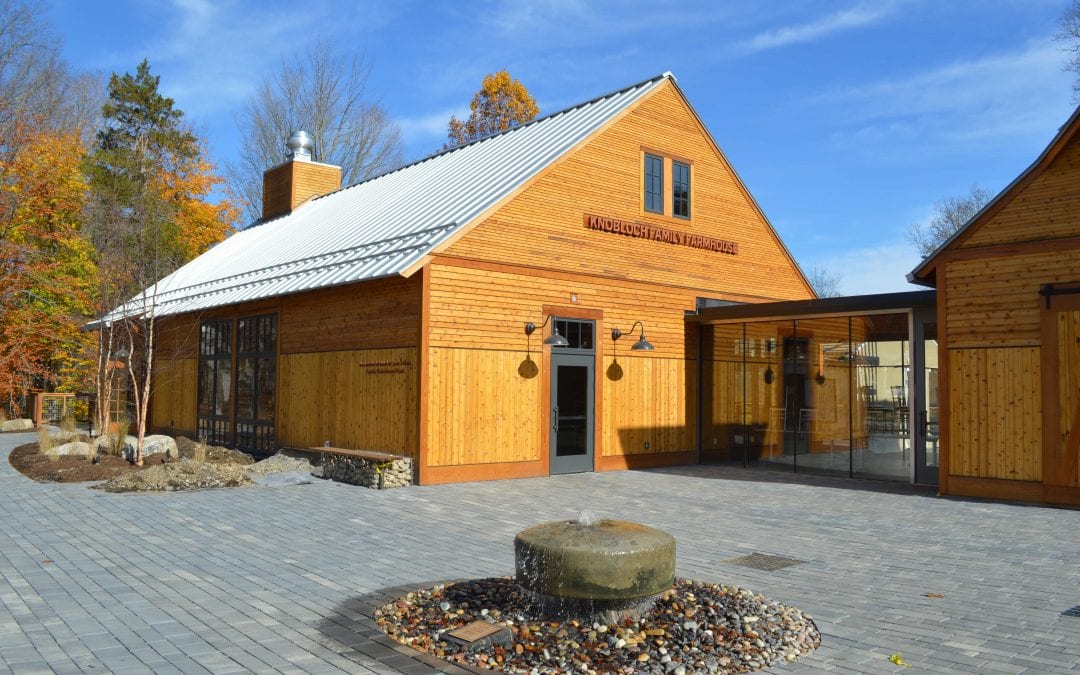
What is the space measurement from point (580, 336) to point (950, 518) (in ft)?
25.9

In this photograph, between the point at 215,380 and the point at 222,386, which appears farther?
the point at 215,380

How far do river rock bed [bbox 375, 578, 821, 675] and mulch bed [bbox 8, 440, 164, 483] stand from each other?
10.3 meters

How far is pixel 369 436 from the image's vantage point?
1611 centimetres

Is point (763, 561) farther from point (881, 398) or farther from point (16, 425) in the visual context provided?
point (16, 425)

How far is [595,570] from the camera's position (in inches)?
228

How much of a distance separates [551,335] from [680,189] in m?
5.88

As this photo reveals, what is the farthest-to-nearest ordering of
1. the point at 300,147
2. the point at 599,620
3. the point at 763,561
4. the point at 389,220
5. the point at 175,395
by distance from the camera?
the point at 300,147
the point at 175,395
the point at 389,220
the point at 763,561
the point at 599,620

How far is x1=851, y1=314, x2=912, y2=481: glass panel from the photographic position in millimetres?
16203

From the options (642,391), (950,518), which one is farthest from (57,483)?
(950,518)

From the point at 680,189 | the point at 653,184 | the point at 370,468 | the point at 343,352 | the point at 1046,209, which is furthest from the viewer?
the point at 680,189

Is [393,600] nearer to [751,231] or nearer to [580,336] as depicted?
[580,336]

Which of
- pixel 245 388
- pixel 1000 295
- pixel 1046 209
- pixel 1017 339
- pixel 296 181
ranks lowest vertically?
pixel 245 388

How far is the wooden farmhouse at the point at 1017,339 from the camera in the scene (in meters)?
12.8

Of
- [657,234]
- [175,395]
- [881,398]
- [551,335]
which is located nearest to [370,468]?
[551,335]
